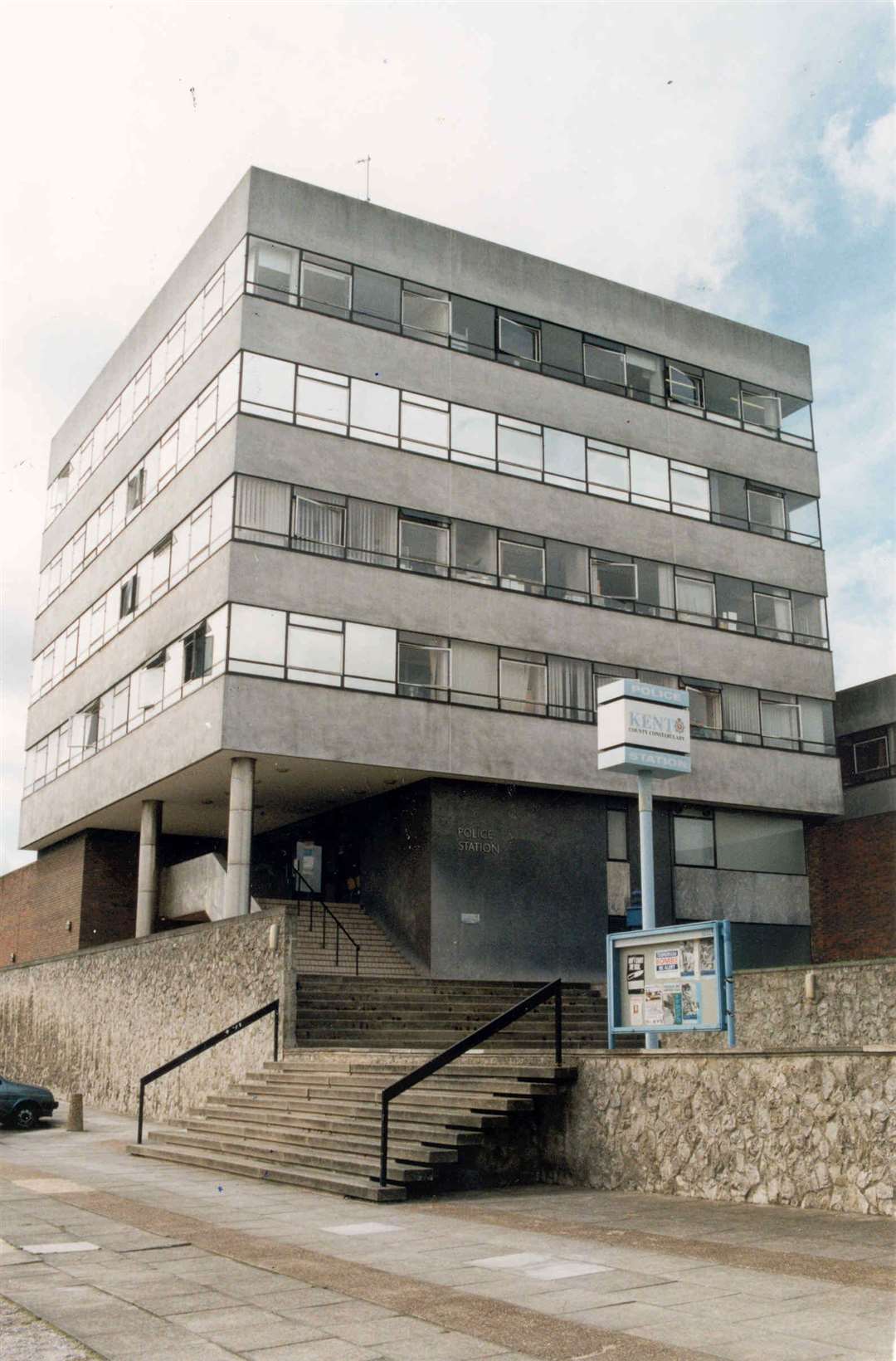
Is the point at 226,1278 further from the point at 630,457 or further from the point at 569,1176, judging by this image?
the point at 630,457

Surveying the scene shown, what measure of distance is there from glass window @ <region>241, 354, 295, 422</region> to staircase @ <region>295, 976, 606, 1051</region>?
12.9 m

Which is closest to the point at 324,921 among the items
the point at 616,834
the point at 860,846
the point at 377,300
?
the point at 616,834

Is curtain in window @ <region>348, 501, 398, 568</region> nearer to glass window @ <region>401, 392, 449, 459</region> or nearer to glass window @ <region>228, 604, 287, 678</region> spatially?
glass window @ <region>401, 392, 449, 459</region>

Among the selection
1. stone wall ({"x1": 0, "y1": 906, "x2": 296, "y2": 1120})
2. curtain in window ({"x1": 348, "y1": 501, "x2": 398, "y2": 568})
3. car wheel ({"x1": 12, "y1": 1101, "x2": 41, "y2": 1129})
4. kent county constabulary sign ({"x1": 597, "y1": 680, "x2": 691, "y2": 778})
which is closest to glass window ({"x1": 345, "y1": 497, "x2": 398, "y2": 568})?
curtain in window ({"x1": 348, "y1": 501, "x2": 398, "y2": 568})

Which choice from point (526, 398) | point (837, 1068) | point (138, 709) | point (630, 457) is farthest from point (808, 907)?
point (837, 1068)

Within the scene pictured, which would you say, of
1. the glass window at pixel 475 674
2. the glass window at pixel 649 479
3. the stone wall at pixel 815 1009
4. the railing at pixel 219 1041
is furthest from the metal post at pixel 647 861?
the glass window at pixel 649 479

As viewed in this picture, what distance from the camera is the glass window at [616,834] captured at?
1232 inches

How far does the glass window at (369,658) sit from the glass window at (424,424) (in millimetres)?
4739

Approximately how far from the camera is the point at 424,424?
30609 mm

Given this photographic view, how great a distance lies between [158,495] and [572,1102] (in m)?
23.3

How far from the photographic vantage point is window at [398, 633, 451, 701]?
94.9 ft

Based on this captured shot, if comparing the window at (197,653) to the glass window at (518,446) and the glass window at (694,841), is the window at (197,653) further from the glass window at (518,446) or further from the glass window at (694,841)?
the glass window at (694,841)

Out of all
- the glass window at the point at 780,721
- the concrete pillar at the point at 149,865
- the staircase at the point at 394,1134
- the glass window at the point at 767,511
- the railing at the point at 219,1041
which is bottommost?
the staircase at the point at 394,1134

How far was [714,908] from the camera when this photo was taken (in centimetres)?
3209
